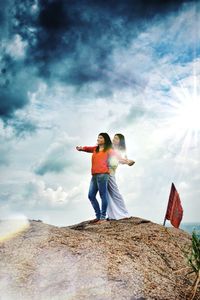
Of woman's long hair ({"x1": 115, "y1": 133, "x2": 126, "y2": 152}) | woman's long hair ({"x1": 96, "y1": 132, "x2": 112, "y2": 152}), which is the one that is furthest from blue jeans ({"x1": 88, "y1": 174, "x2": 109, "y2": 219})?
woman's long hair ({"x1": 115, "y1": 133, "x2": 126, "y2": 152})

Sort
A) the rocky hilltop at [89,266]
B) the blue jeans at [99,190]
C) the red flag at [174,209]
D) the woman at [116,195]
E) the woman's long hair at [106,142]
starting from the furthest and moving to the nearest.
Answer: the woman at [116,195], the woman's long hair at [106,142], the blue jeans at [99,190], the red flag at [174,209], the rocky hilltop at [89,266]

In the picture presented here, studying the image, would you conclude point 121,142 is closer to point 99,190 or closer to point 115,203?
point 99,190

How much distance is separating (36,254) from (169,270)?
203 centimetres

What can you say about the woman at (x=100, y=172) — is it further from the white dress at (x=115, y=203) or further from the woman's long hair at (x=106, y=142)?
the white dress at (x=115, y=203)

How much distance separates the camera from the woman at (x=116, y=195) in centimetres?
947

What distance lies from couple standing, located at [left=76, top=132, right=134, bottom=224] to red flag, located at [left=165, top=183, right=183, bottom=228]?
1.22 m

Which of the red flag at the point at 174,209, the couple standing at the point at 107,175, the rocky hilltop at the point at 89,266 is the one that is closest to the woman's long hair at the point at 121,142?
the couple standing at the point at 107,175

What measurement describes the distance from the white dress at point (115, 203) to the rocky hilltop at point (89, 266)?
2.32 metres

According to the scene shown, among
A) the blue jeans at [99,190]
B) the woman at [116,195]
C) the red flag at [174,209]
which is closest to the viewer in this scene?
the red flag at [174,209]

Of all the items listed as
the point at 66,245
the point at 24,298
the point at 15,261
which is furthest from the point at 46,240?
the point at 24,298

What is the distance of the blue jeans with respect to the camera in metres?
9.02

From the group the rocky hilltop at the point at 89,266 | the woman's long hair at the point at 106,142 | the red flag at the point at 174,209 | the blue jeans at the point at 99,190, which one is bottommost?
the rocky hilltop at the point at 89,266

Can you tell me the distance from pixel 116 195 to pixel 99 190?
0.76 metres

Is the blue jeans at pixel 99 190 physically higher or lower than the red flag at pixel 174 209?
higher
